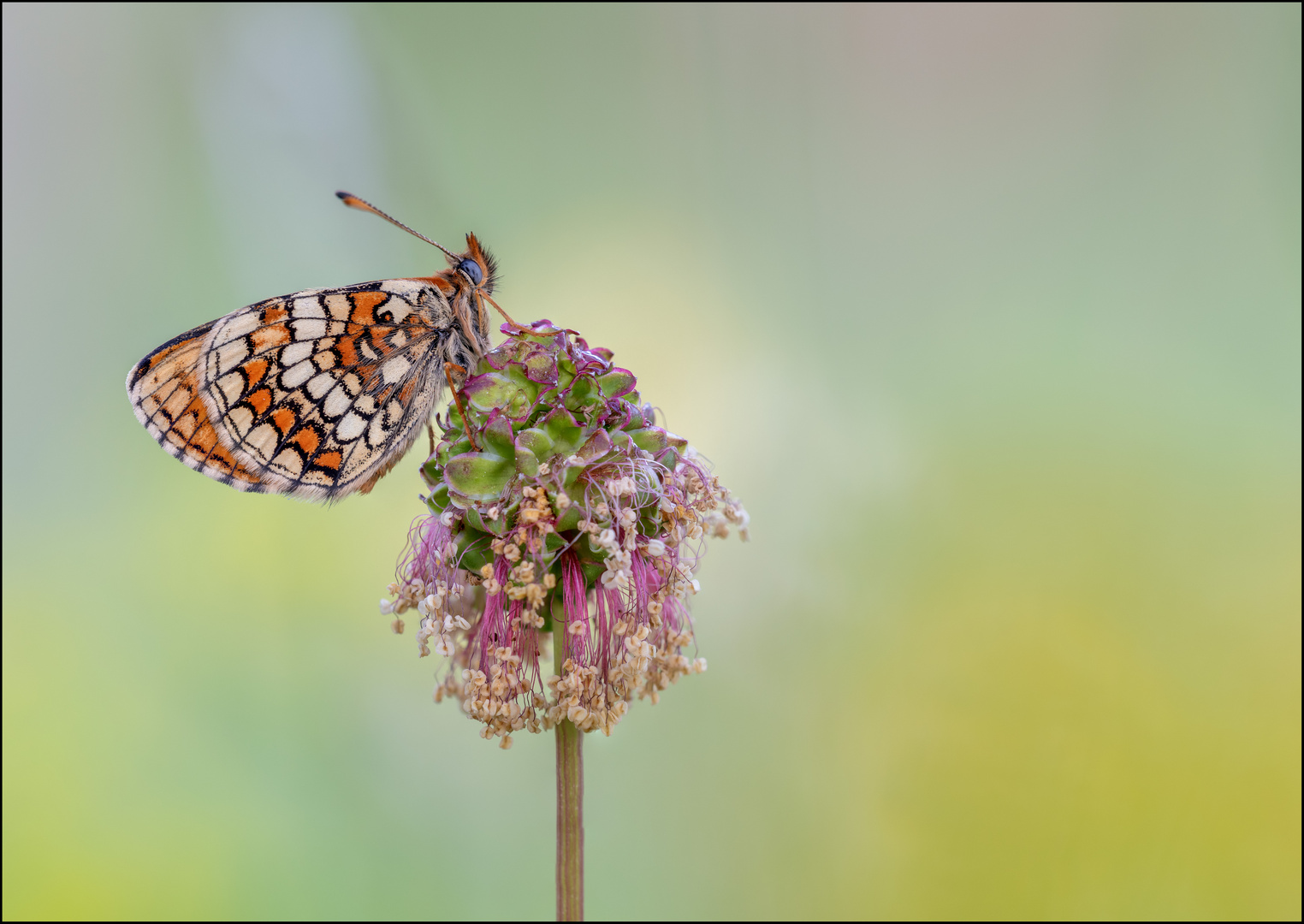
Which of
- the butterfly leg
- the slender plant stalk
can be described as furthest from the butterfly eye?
the slender plant stalk

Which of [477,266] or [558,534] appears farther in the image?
[477,266]

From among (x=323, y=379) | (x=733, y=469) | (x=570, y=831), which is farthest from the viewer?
(x=733, y=469)

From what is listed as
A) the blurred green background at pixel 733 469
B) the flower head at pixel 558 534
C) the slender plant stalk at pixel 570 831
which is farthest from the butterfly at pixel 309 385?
the blurred green background at pixel 733 469

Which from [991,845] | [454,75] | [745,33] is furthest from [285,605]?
[745,33]

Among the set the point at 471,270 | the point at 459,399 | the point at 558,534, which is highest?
the point at 471,270

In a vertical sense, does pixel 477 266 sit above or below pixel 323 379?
above

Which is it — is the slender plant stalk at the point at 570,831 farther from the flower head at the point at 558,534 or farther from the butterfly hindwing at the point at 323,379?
the butterfly hindwing at the point at 323,379

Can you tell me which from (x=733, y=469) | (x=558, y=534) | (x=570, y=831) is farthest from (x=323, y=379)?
(x=733, y=469)

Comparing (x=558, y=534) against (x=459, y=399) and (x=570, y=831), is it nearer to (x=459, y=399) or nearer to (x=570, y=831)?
(x=459, y=399)
